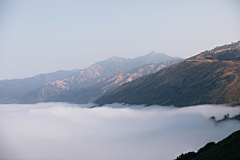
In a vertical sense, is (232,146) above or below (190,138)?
above

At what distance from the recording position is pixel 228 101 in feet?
625

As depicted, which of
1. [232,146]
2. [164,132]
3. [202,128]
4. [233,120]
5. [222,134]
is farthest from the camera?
[164,132]

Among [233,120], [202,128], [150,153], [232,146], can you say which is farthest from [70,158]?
[232,146]

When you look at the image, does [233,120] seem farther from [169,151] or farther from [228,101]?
[169,151]

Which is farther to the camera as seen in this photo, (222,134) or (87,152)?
(87,152)

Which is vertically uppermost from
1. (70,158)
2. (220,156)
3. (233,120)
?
(220,156)

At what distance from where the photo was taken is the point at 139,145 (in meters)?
177

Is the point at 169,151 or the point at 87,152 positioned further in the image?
the point at 87,152

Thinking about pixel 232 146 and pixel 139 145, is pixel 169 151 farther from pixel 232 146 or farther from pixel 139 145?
pixel 232 146

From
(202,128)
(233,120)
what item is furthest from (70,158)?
(233,120)

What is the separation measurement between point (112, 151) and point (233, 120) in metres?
126

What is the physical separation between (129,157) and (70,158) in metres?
78.1

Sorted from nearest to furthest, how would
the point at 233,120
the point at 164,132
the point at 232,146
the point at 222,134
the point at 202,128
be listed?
the point at 232,146 → the point at 222,134 → the point at 233,120 → the point at 202,128 → the point at 164,132

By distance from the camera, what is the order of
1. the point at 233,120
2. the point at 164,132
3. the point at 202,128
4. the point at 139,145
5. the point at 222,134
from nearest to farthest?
the point at 222,134
the point at 233,120
the point at 202,128
the point at 139,145
the point at 164,132
